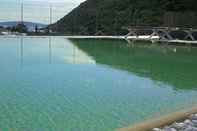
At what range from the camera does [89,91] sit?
7.60 metres

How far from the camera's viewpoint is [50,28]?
25.2 m

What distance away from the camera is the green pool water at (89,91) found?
5.59 metres

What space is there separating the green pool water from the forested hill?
9.56 meters

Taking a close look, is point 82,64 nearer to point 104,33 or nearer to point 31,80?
point 31,80

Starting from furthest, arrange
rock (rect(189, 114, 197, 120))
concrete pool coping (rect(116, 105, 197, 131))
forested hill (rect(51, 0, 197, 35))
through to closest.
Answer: forested hill (rect(51, 0, 197, 35)), rock (rect(189, 114, 197, 120)), concrete pool coping (rect(116, 105, 197, 131))

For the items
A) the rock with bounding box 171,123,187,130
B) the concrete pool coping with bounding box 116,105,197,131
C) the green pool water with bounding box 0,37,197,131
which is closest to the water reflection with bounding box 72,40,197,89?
the green pool water with bounding box 0,37,197,131

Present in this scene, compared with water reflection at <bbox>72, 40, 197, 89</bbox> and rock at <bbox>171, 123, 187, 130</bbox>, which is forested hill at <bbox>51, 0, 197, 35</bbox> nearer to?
water reflection at <bbox>72, 40, 197, 89</bbox>

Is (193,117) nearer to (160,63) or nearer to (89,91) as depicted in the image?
(89,91)

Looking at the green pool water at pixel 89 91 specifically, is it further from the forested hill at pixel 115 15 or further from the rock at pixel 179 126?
the forested hill at pixel 115 15

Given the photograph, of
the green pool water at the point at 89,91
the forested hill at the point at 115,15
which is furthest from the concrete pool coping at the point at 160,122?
the forested hill at the point at 115,15

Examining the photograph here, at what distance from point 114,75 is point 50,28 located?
15.9 metres

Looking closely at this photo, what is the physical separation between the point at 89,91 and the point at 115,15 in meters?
16.9

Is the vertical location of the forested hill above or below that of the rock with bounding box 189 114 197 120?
above

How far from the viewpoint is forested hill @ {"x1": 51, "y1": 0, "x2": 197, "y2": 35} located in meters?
22.7
